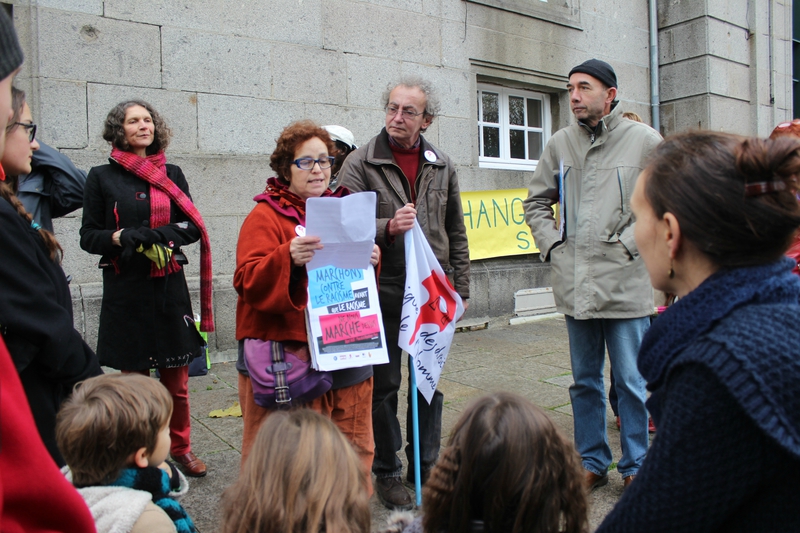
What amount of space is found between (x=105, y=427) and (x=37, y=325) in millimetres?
388

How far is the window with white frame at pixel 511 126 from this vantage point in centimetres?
846

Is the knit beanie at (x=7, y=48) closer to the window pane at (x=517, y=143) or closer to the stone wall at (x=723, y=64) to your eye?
the window pane at (x=517, y=143)

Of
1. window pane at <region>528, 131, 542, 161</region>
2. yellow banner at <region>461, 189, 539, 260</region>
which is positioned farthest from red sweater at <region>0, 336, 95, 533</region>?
window pane at <region>528, 131, 542, 161</region>

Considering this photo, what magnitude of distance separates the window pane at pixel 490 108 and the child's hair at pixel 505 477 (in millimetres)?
7344

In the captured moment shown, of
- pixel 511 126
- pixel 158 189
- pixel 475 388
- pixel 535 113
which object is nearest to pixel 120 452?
pixel 158 189

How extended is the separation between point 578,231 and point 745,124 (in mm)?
8453

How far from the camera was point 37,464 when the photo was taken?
0.87 metres

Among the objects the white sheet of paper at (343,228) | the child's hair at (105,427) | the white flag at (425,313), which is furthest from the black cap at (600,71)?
the child's hair at (105,427)

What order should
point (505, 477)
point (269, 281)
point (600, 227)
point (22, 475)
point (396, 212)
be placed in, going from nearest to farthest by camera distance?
point (22, 475) < point (505, 477) < point (269, 281) < point (396, 212) < point (600, 227)

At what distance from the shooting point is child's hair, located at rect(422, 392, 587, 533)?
144 cm

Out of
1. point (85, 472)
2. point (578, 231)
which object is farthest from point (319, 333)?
point (578, 231)

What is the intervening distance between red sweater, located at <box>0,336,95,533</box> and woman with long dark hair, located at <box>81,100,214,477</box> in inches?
105

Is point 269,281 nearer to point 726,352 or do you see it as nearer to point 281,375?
point 281,375

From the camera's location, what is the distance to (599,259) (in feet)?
10.9
